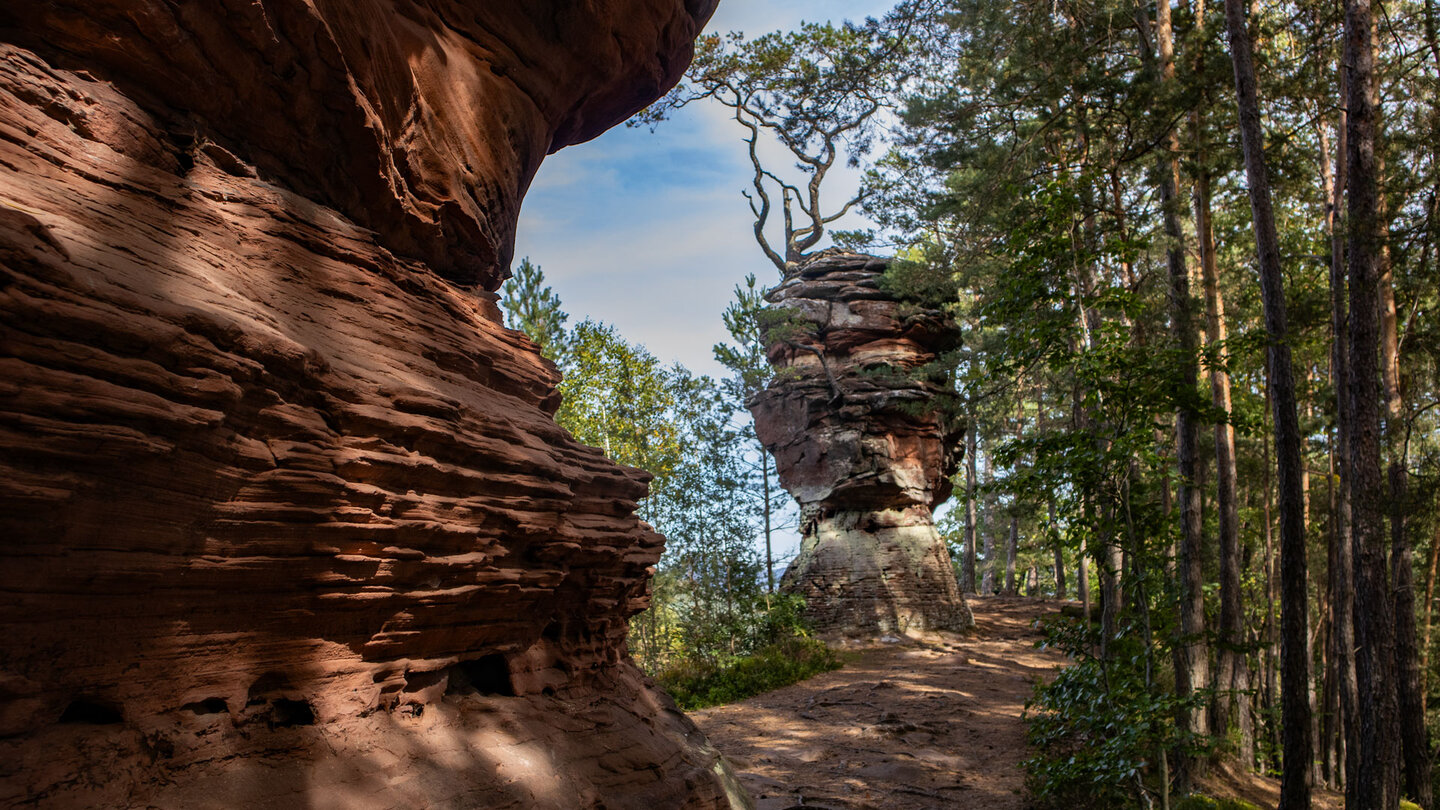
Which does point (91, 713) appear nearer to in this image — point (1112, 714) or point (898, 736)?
point (1112, 714)

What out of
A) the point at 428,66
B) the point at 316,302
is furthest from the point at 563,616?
the point at 428,66

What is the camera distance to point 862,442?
74.5ft

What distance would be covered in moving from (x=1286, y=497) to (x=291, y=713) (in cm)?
920

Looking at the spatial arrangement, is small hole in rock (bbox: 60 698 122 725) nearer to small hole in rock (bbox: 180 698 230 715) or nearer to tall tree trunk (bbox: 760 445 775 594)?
small hole in rock (bbox: 180 698 230 715)

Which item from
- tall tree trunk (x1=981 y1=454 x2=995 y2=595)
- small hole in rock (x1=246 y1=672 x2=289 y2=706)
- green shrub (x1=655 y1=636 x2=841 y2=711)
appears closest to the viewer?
small hole in rock (x1=246 y1=672 x2=289 y2=706)

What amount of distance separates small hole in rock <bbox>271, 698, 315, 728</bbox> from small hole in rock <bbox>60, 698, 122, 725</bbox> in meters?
0.75

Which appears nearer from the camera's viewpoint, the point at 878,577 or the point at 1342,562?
the point at 1342,562

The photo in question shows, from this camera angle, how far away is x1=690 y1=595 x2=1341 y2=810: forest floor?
946 centimetres

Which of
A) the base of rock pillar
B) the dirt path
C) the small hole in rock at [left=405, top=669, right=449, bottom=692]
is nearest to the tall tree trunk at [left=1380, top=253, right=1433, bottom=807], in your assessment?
the dirt path

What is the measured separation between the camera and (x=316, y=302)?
4.89 m

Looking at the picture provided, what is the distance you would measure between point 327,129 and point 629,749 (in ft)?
17.1

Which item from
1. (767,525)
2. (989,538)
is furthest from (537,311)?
(989,538)

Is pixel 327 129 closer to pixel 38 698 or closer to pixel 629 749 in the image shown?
pixel 38 698

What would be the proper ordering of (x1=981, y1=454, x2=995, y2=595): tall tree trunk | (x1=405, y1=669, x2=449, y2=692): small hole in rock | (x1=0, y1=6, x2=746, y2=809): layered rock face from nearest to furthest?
(x1=0, y1=6, x2=746, y2=809): layered rock face → (x1=405, y1=669, x2=449, y2=692): small hole in rock → (x1=981, y1=454, x2=995, y2=595): tall tree trunk
